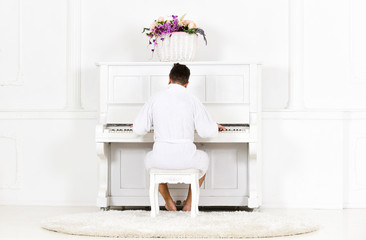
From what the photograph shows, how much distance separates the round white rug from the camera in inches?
160

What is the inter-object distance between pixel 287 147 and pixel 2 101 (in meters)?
2.57

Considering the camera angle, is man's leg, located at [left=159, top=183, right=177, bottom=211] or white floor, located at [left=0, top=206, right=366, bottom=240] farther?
man's leg, located at [left=159, top=183, right=177, bottom=211]

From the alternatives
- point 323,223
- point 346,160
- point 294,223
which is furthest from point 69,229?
point 346,160

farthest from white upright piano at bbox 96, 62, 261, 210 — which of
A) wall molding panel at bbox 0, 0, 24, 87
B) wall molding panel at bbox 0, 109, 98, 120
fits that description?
wall molding panel at bbox 0, 0, 24, 87

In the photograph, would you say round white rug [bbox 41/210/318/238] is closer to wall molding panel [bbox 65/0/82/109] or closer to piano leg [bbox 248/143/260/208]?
piano leg [bbox 248/143/260/208]

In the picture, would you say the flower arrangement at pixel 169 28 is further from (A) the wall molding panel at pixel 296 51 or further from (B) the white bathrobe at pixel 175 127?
(A) the wall molding panel at pixel 296 51

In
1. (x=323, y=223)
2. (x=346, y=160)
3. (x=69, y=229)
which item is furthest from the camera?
(x=346, y=160)

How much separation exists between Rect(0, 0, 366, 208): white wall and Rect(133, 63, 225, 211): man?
41.8 inches

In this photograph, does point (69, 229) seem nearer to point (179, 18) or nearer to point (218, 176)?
point (218, 176)

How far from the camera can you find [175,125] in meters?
4.71

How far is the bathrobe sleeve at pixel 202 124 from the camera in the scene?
4.73 metres

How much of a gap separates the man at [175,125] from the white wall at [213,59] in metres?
1.06

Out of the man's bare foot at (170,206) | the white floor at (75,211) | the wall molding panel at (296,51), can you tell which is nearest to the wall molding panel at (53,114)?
the white floor at (75,211)

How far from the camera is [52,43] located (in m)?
5.88
